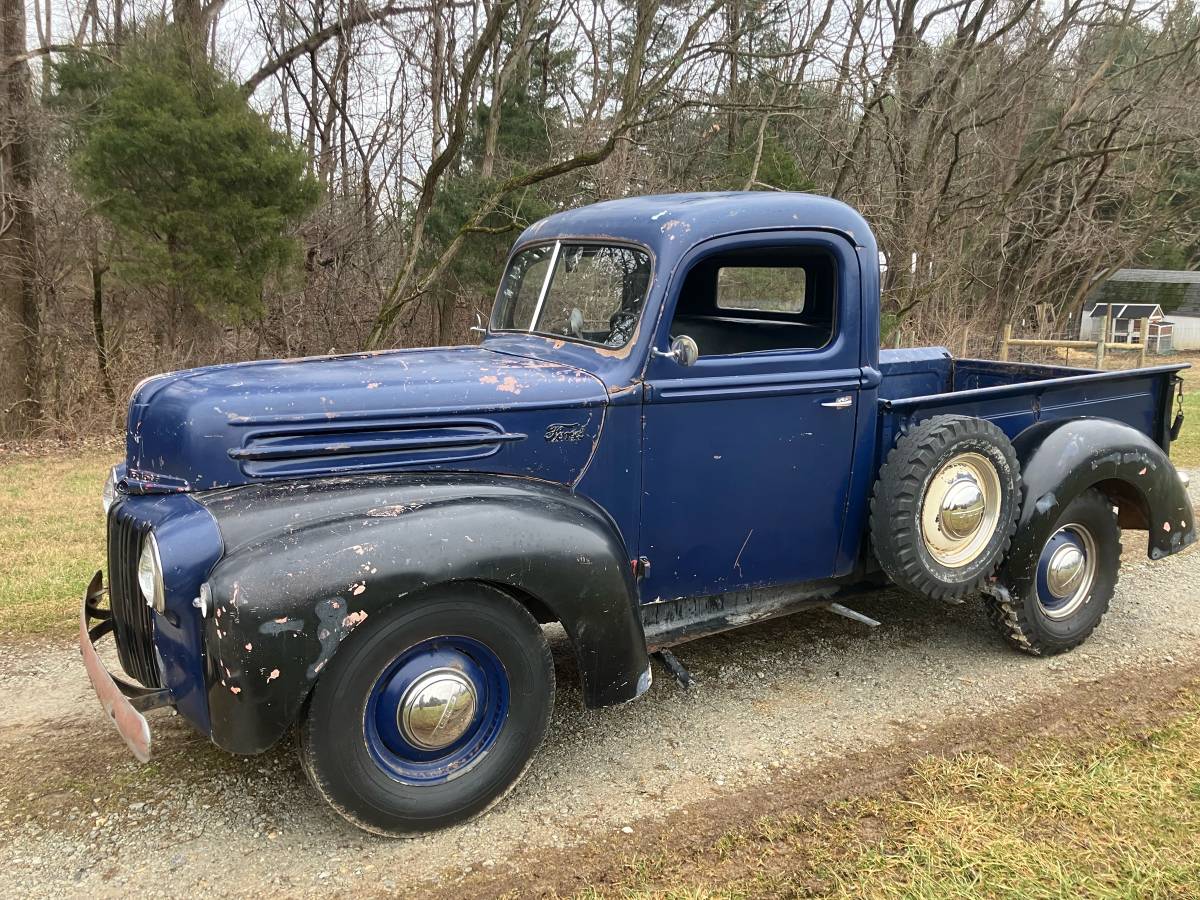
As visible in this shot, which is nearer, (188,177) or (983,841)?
(983,841)

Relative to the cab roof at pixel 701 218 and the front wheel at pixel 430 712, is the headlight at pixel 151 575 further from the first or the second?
the cab roof at pixel 701 218

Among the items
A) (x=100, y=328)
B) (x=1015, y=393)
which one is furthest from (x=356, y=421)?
(x=100, y=328)

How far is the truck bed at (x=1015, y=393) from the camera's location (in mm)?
3779

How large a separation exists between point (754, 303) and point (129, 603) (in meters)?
2.88

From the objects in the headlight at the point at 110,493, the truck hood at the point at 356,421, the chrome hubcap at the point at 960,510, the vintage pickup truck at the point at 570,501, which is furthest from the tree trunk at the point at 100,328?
the chrome hubcap at the point at 960,510

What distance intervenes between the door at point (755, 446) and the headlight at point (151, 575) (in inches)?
63.6

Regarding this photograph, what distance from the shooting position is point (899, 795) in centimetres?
295

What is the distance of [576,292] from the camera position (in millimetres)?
3623

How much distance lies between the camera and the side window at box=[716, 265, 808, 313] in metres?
3.96

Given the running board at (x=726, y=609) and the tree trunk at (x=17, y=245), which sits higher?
the tree trunk at (x=17, y=245)

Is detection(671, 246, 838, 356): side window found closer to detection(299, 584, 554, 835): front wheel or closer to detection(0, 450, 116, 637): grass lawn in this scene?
detection(299, 584, 554, 835): front wheel

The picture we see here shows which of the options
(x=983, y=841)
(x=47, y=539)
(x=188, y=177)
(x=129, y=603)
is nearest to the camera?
(x=983, y=841)

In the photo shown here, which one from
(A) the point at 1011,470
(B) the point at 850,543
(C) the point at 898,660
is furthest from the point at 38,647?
(A) the point at 1011,470

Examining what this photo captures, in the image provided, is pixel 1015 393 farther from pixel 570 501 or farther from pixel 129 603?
pixel 129 603
